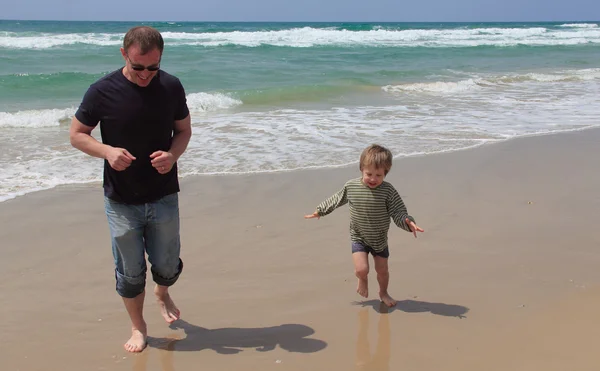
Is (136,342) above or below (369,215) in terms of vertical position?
below

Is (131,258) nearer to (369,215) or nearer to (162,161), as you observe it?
(162,161)

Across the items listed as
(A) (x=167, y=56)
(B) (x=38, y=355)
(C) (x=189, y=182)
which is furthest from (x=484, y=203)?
(A) (x=167, y=56)

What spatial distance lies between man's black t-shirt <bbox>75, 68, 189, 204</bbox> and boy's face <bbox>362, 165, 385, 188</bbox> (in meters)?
1.20

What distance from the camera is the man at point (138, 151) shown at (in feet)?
10.2

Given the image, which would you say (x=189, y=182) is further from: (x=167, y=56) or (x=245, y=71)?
(x=167, y=56)

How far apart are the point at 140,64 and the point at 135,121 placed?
296mm

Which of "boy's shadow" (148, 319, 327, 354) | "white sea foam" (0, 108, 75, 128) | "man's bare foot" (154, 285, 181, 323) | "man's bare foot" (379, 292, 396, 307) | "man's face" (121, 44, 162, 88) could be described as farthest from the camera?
"white sea foam" (0, 108, 75, 128)

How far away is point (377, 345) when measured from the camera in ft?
11.7

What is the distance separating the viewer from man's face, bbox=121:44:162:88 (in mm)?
3031

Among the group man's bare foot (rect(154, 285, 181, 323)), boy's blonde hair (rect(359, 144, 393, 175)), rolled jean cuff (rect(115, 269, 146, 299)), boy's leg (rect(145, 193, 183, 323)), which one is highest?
boy's blonde hair (rect(359, 144, 393, 175))

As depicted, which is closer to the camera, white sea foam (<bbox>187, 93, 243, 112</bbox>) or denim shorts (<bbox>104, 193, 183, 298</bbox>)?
Result: denim shorts (<bbox>104, 193, 183, 298</bbox>)

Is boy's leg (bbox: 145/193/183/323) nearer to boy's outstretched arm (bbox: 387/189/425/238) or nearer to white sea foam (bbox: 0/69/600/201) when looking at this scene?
boy's outstretched arm (bbox: 387/189/425/238)

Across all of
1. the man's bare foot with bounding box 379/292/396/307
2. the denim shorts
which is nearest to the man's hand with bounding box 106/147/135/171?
the denim shorts

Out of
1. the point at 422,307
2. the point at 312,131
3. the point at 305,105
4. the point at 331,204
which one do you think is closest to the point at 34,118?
the point at 312,131
